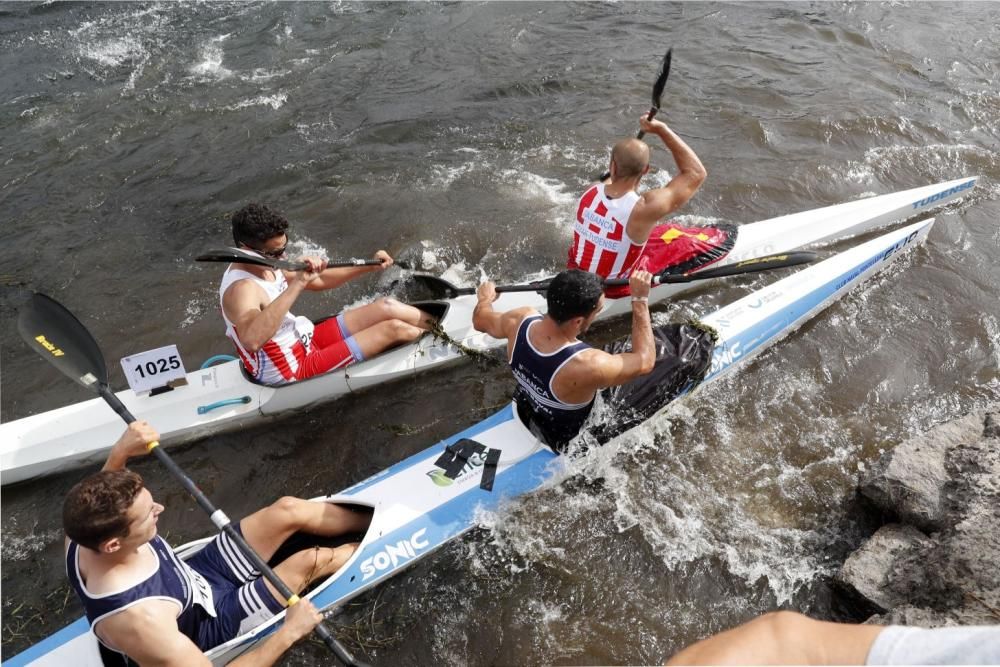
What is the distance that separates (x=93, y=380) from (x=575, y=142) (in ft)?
19.3

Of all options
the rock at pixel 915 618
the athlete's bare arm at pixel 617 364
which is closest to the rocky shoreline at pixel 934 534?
the rock at pixel 915 618

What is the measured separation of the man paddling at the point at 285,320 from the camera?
3.75 m

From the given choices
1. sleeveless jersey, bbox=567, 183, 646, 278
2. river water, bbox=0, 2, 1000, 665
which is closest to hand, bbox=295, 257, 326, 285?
river water, bbox=0, 2, 1000, 665

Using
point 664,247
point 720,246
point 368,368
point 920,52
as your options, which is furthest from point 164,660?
point 920,52

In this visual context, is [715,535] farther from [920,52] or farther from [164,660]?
[920,52]

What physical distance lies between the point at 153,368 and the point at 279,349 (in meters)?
0.82

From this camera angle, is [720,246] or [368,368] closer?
[368,368]

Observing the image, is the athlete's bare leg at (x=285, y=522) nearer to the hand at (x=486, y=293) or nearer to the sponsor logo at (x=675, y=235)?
the hand at (x=486, y=293)

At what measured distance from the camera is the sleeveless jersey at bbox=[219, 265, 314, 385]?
4.04m

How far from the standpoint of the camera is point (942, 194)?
6.59 metres

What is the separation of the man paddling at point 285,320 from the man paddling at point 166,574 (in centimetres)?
99

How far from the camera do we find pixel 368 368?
182 inches

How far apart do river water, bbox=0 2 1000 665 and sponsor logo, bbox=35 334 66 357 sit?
1046mm

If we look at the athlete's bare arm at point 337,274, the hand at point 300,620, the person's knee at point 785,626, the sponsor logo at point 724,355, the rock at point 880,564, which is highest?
the person's knee at point 785,626
